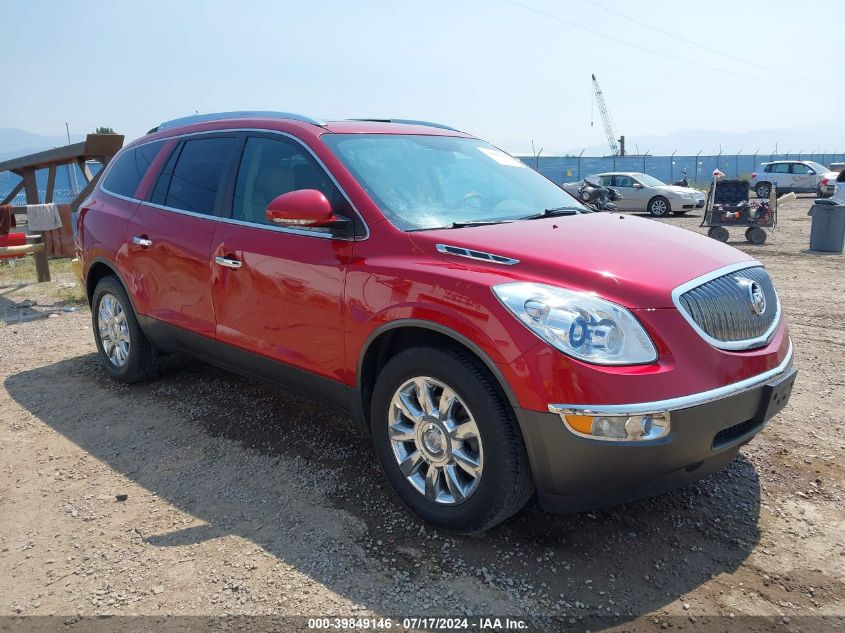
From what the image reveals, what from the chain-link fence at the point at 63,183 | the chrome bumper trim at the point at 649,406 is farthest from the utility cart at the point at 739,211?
the chain-link fence at the point at 63,183

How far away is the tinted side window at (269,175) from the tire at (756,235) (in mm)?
12236

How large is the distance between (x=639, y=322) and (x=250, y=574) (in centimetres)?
190

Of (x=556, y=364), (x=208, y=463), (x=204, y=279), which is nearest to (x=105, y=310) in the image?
(x=204, y=279)

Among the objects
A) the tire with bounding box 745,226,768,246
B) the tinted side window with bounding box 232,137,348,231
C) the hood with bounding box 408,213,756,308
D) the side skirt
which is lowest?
the tire with bounding box 745,226,768,246

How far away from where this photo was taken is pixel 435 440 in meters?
2.98

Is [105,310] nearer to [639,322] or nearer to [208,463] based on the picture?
[208,463]

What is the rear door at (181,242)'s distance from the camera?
4.16 m

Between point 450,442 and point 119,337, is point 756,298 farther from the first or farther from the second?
point 119,337

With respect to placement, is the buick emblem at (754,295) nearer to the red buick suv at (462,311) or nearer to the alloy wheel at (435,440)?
the red buick suv at (462,311)

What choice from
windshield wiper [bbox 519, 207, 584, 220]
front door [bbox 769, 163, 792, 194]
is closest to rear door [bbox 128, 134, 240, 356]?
windshield wiper [bbox 519, 207, 584, 220]

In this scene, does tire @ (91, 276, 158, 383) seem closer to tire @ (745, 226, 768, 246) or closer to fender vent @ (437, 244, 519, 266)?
fender vent @ (437, 244, 519, 266)

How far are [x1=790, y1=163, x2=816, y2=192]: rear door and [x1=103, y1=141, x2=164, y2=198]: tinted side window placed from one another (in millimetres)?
30216

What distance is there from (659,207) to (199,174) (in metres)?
19.6

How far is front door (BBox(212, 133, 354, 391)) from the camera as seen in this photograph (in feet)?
11.1
